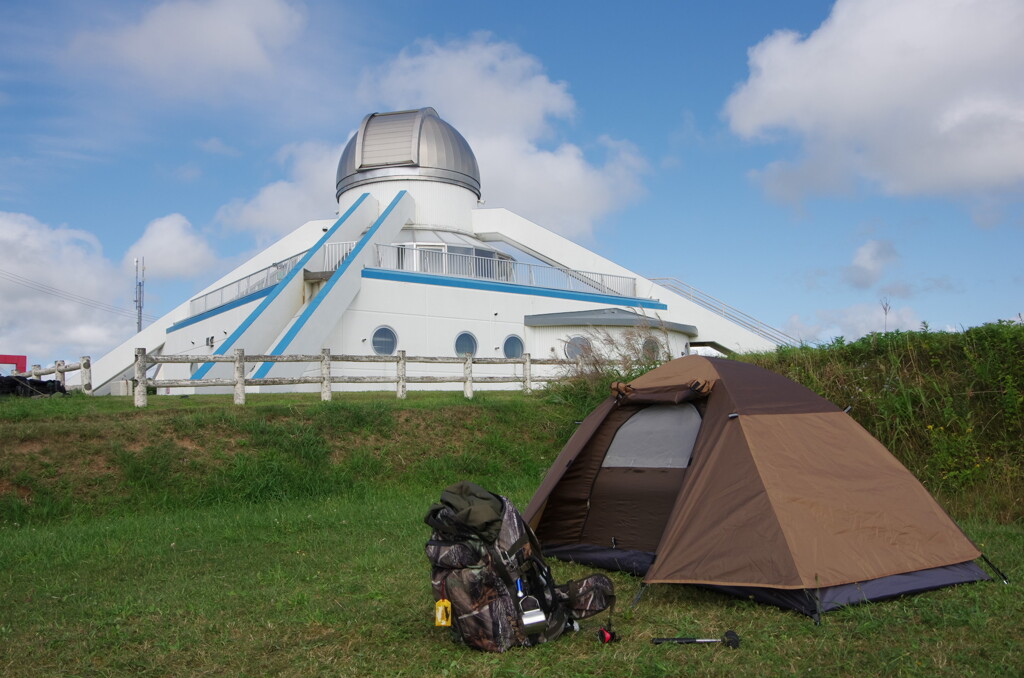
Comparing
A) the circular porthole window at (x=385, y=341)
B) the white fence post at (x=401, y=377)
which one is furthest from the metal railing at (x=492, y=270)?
the white fence post at (x=401, y=377)

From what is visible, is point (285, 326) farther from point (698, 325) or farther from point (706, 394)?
point (706, 394)

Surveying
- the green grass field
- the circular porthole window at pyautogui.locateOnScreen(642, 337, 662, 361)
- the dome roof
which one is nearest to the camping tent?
the green grass field

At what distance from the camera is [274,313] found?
72.7 ft

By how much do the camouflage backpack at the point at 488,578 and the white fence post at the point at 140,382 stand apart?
10.1 metres

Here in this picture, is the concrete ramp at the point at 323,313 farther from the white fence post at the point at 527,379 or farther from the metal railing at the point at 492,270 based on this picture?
the white fence post at the point at 527,379

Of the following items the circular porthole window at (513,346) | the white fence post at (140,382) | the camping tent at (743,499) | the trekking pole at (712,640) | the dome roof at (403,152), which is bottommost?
the trekking pole at (712,640)

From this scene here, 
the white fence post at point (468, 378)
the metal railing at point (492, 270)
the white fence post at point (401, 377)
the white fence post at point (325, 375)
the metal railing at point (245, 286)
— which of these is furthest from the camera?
the metal railing at point (245, 286)

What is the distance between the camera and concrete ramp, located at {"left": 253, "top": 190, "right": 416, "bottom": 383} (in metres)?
20.2

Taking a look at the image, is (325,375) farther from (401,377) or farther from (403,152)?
(403,152)

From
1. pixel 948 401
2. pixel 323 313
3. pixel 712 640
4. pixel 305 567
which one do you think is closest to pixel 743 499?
pixel 712 640

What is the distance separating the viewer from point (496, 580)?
16.6 ft

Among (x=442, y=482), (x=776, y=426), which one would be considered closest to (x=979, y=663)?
(x=776, y=426)

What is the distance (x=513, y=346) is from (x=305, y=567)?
18376 millimetres

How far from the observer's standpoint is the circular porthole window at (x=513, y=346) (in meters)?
25.4
